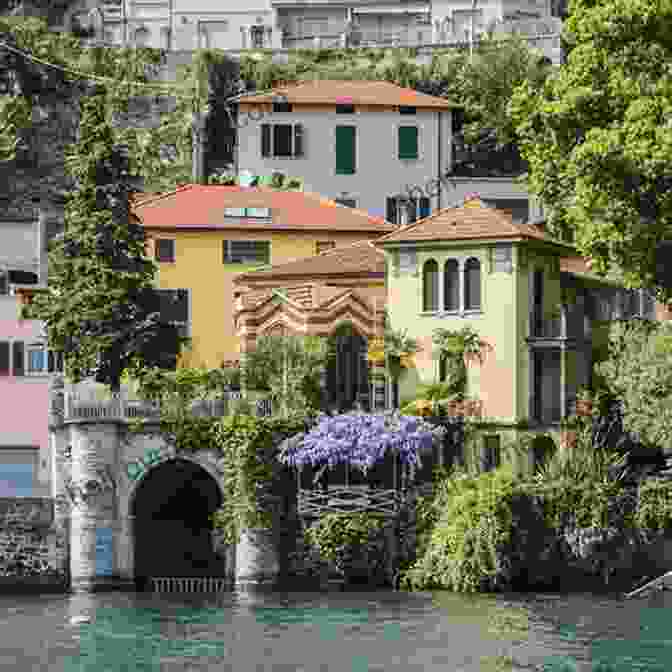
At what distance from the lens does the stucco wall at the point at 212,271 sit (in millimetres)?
90438

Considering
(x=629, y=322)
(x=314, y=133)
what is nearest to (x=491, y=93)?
(x=314, y=133)

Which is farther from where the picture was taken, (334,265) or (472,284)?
(334,265)

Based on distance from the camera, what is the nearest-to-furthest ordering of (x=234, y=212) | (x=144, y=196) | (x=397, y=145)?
(x=234, y=212)
(x=144, y=196)
(x=397, y=145)

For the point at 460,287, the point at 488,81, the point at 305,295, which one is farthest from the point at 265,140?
the point at 460,287

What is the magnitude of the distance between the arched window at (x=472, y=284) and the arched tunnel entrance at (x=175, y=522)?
30.8 ft

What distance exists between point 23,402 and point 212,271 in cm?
880

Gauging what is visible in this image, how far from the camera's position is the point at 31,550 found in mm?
77188

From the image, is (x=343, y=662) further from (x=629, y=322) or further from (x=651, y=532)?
(x=629, y=322)

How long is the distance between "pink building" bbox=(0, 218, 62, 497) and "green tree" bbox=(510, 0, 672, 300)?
20737 millimetres

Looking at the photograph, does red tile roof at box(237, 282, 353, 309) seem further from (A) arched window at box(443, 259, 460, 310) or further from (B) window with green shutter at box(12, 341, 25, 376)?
(B) window with green shutter at box(12, 341, 25, 376)

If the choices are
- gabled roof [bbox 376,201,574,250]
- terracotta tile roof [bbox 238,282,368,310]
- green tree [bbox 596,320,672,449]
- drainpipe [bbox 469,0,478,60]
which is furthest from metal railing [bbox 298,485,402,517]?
drainpipe [bbox 469,0,478,60]

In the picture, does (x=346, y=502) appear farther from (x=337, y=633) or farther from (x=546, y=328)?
(x=337, y=633)

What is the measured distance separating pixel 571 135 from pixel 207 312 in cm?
2212

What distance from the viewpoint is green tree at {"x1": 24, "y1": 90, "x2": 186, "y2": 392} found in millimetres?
80000
